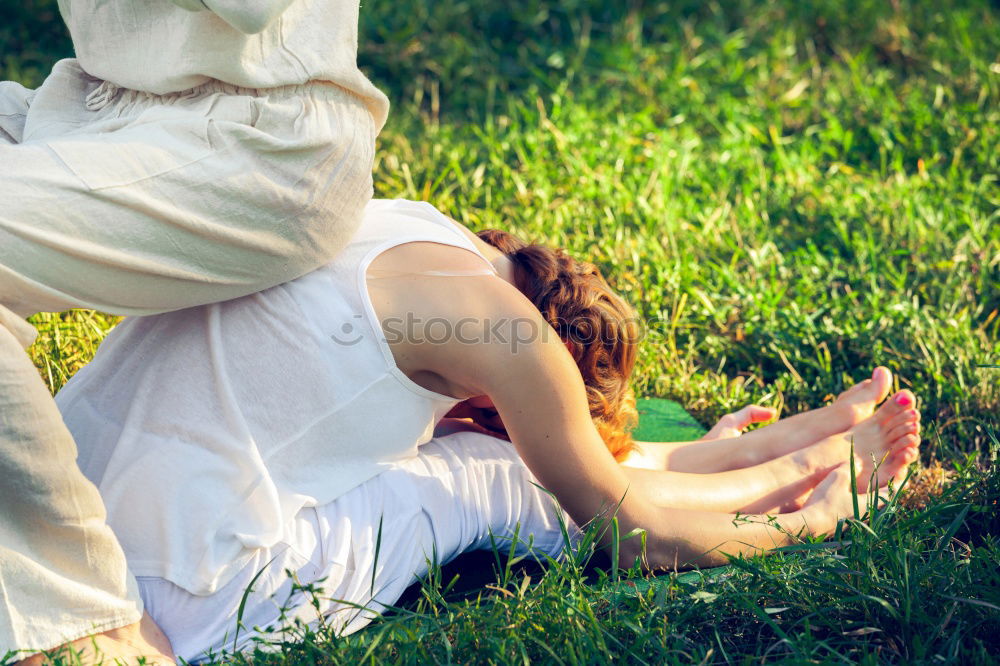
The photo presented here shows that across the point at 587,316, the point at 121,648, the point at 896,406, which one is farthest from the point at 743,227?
the point at 121,648

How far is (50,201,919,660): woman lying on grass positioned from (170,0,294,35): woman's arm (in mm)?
542

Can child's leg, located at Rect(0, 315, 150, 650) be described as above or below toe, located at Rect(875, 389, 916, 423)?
above

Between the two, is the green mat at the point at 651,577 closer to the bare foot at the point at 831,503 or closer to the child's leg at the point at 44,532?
the bare foot at the point at 831,503

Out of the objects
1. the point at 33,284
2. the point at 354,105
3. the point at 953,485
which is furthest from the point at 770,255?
the point at 33,284

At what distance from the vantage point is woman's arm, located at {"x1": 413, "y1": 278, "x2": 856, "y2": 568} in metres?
2.22

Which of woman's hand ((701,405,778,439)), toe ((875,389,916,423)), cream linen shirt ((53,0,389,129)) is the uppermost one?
cream linen shirt ((53,0,389,129))

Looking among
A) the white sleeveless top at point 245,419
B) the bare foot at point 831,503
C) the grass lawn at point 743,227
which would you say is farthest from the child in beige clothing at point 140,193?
the bare foot at point 831,503

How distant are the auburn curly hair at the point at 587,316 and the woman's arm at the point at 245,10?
2.92ft

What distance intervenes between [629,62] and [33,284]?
418 centimetres

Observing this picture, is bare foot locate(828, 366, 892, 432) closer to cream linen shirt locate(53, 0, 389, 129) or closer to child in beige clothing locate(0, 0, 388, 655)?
child in beige clothing locate(0, 0, 388, 655)

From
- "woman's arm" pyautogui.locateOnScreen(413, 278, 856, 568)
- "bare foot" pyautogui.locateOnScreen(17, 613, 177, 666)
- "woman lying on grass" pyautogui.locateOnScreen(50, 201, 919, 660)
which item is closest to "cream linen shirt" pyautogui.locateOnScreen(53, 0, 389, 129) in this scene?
"woman lying on grass" pyautogui.locateOnScreen(50, 201, 919, 660)

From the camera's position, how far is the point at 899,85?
550 cm

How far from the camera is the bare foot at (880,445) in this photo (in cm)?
288

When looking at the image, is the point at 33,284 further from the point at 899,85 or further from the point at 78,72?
the point at 899,85
